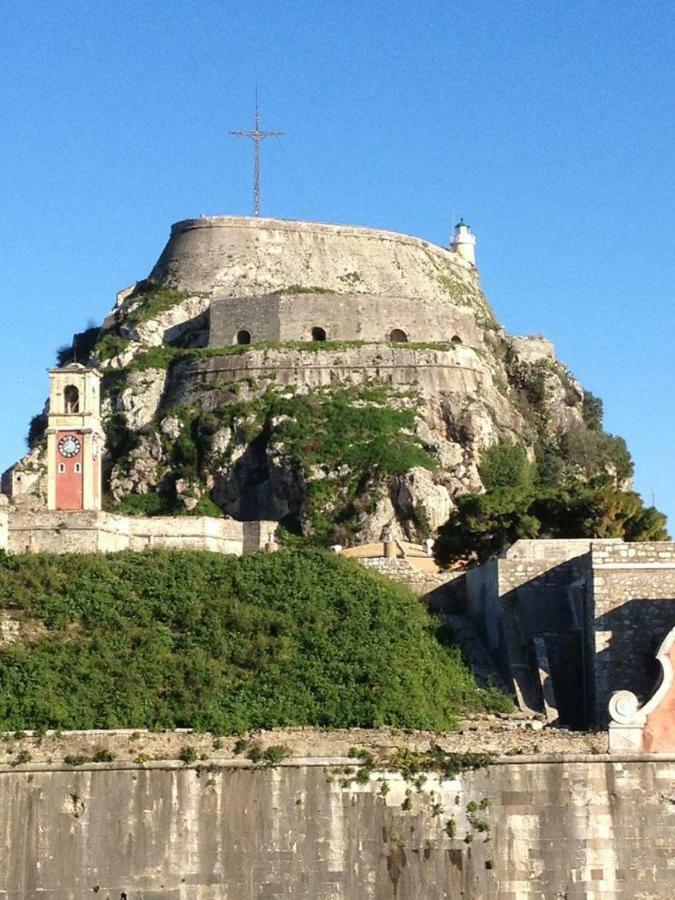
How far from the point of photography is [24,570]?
4250 centimetres

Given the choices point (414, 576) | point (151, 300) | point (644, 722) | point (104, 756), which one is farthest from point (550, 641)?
point (151, 300)

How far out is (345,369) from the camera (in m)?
70.2

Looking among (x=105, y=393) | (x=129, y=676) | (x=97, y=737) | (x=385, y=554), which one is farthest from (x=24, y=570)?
(x=105, y=393)

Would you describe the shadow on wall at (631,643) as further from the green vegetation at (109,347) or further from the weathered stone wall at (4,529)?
the green vegetation at (109,347)

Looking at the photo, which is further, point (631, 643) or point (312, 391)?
point (312, 391)

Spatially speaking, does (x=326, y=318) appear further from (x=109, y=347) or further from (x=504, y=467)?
(x=504, y=467)

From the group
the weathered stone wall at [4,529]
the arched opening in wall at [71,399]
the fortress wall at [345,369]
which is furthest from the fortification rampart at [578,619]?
the fortress wall at [345,369]

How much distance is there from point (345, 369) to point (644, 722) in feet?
123

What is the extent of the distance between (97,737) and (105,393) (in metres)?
39.5

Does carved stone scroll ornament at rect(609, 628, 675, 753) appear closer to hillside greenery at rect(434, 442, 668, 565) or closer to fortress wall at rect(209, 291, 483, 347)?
hillside greenery at rect(434, 442, 668, 565)

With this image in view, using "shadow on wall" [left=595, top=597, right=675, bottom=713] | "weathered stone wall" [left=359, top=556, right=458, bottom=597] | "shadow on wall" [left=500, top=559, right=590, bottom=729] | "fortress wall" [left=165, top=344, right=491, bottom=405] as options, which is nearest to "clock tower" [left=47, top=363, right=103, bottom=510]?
"weathered stone wall" [left=359, top=556, right=458, bottom=597]

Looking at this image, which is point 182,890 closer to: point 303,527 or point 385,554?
point 385,554

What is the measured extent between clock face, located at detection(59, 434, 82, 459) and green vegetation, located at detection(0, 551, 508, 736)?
1157 centimetres

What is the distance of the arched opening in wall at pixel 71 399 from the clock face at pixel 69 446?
0.94 meters
